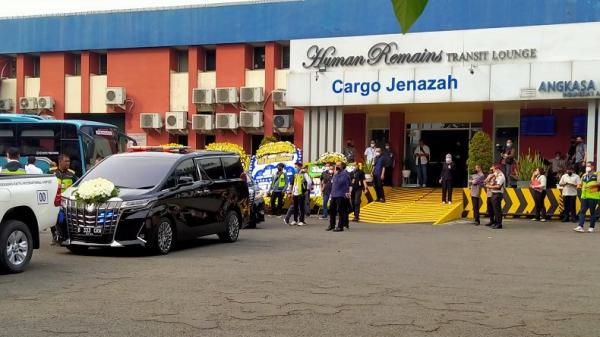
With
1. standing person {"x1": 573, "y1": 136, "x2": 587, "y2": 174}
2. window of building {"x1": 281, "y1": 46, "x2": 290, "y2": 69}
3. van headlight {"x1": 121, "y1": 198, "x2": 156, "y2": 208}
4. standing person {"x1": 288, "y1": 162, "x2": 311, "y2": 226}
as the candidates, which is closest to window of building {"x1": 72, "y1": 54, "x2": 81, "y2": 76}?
window of building {"x1": 281, "y1": 46, "x2": 290, "y2": 69}

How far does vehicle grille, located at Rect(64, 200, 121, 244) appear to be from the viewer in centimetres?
1174

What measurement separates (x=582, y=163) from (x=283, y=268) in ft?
51.0

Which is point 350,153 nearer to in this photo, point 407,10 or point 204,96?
point 204,96

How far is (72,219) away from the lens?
12031mm

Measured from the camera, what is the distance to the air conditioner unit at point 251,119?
3031 cm

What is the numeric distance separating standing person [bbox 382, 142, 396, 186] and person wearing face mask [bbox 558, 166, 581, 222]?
6.90m

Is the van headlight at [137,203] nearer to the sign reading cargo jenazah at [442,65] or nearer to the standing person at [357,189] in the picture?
the standing person at [357,189]

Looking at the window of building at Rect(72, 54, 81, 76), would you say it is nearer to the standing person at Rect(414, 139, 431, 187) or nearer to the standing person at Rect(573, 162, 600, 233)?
the standing person at Rect(414, 139, 431, 187)

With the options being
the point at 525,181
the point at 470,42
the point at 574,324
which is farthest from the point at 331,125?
the point at 574,324

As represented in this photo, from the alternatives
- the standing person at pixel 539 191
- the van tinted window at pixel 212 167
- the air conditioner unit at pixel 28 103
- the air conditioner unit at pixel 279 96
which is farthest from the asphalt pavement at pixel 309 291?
the air conditioner unit at pixel 28 103

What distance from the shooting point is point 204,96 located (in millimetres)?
31312

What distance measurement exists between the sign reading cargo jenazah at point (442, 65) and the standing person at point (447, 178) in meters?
2.25

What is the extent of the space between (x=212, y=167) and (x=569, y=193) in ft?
36.2

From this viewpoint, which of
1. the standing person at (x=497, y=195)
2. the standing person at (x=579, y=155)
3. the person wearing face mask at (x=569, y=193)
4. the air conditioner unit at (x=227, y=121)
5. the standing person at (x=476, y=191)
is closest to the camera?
the standing person at (x=497, y=195)
